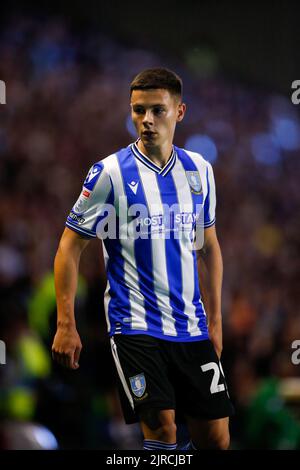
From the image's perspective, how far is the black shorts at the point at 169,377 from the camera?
3.54 metres

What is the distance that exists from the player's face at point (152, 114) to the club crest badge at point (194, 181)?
208mm

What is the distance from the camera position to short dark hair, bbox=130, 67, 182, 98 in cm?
371

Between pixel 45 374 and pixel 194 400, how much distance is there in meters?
2.01

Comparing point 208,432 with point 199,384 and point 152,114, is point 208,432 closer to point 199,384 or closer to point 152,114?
point 199,384

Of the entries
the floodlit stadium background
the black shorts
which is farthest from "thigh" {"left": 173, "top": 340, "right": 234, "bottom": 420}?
the floodlit stadium background

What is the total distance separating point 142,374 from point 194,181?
2.90ft

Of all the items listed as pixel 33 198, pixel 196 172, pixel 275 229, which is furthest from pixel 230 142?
pixel 196 172

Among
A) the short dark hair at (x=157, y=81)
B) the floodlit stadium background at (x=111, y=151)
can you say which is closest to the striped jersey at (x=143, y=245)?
the short dark hair at (x=157, y=81)

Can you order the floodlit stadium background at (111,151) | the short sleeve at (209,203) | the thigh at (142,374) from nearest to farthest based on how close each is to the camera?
the thigh at (142,374)
the short sleeve at (209,203)
the floodlit stadium background at (111,151)

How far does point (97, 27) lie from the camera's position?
32.7 ft

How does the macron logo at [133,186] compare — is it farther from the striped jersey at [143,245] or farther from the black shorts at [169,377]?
the black shorts at [169,377]

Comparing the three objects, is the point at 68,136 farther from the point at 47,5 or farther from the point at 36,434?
the point at 36,434

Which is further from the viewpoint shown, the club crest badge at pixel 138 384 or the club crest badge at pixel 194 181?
the club crest badge at pixel 194 181

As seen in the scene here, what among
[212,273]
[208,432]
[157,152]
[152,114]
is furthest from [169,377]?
[152,114]
